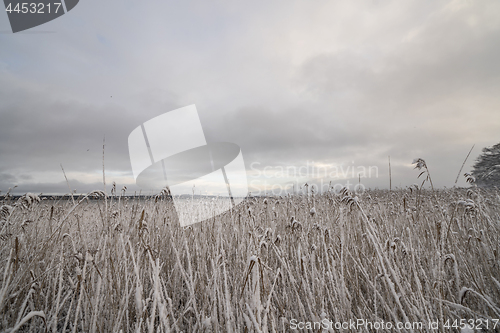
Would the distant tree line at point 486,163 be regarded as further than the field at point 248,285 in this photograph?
Yes

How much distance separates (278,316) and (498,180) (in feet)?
81.8

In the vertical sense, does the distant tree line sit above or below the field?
above

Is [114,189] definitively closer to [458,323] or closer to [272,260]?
[272,260]

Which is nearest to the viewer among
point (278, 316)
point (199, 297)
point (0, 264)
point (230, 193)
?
point (278, 316)

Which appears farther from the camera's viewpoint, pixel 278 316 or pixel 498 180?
pixel 498 180

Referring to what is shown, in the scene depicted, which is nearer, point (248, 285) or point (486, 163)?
point (248, 285)

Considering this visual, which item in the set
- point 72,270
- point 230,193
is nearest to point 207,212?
point 230,193

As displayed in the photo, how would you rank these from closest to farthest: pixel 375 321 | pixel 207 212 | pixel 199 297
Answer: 1. pixel 375 321
2. pixel 199 297
3. pixel 207 212

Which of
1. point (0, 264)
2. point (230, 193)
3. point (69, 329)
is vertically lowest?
point (69, 329)

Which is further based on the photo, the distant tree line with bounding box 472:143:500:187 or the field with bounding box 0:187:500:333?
the distant tree line with bounding box 472:143:500:187

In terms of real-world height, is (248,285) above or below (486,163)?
below

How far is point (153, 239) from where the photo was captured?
4.45 m

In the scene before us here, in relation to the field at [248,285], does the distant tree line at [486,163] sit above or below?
above

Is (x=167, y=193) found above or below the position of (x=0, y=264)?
above
